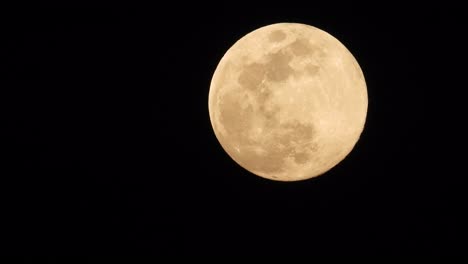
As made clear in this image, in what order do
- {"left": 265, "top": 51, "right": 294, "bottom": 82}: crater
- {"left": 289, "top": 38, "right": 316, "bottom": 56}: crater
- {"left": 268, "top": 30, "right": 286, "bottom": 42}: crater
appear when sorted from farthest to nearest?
{"left": 268, "top": 30, "right": 286, "bottom": 42}: crater
{"left": 289, "top": 38, "right": 316, "bottom": 56}: crater
{"left": 265, "top": 51, "right": 294, "bottom": 82}: crater

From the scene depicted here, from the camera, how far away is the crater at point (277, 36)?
4754 millimetres

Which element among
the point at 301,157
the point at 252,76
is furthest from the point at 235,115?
the point at 301,157

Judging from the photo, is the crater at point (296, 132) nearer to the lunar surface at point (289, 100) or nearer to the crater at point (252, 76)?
the lunar surface at point (289, 100)

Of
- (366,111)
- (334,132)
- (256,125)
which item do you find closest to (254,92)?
(256,125)

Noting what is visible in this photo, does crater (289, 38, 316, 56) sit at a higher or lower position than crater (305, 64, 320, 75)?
higher

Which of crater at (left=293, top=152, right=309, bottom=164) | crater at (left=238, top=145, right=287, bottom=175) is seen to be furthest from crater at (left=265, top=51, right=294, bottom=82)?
crater at (left=293, top=152, right=309, bottom=164)

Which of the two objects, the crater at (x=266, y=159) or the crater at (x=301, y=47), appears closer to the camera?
the crater at (x=301, y=47)

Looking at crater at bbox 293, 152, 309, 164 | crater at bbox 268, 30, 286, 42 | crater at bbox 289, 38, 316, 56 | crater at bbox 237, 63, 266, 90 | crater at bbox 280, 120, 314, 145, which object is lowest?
crater at bbox 293, 152, 309, 164

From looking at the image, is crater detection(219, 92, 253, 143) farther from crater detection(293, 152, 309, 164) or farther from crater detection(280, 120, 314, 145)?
crater detection(293, 152, 309, 164)

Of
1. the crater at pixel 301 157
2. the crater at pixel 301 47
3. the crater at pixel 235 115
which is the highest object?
the crater at pixel 301 47

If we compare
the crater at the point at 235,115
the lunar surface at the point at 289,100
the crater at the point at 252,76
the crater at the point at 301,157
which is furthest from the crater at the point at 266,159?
the crater at the point at 252,76

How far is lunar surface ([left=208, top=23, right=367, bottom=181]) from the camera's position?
4.50 meters

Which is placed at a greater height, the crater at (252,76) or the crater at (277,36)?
the crater at (277,36)

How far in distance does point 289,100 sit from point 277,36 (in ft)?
2.79
